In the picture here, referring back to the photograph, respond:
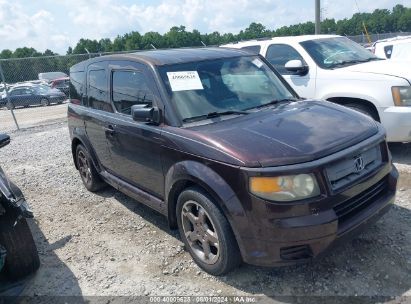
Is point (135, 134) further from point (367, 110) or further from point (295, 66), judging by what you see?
point (367, 110)

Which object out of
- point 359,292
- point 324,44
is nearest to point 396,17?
point 324,44

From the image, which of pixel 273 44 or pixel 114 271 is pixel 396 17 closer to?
pixel 273 44

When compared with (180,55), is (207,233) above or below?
below

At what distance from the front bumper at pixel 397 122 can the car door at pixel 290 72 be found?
4.02 ft

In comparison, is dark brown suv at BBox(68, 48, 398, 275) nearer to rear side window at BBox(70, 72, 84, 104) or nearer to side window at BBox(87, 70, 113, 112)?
side window at BBox(87, 70, 113, 112)

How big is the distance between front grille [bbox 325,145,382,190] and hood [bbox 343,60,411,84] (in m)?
2.63

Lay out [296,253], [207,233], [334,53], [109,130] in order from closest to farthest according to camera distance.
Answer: [296,253] < [207,233] < [109,130] < [334,53]

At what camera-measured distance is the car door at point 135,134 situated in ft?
12.4

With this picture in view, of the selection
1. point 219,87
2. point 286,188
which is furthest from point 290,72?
point 286,188

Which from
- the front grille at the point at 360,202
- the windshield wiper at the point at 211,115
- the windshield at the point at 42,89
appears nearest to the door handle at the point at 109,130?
the windshield wiper at the point at 211,115

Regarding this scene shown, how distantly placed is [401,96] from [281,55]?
217 centimetres

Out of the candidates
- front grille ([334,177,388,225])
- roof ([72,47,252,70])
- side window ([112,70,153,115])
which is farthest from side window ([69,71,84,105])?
front grille ([334,177,388,225])

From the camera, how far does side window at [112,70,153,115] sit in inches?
155

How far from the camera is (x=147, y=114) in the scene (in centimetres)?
355
